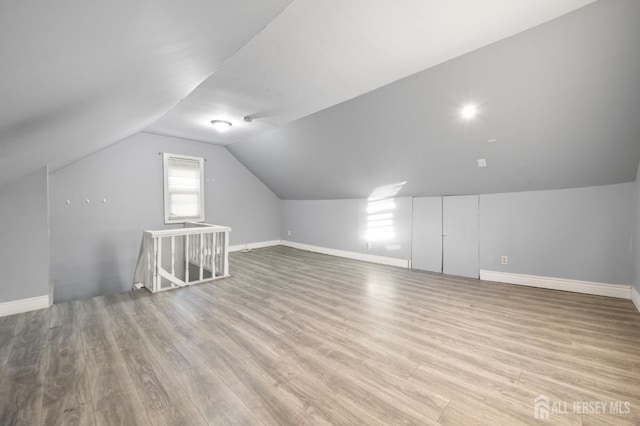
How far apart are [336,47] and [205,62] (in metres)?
1.22

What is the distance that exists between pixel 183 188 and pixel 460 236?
19.8ft

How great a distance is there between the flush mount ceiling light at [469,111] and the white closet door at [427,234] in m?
1.88

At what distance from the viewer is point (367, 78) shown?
2.93 meters

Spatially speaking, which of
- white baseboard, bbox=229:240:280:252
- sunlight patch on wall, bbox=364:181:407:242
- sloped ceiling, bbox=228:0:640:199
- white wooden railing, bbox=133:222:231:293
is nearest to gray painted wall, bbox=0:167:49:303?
white wooden railing, bbox=133:222:231:293

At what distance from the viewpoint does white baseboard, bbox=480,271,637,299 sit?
327cm

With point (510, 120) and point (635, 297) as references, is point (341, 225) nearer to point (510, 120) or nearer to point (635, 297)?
point (510, 120)

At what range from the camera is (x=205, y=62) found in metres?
1.86

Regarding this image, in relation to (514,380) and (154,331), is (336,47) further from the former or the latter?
(154,331)

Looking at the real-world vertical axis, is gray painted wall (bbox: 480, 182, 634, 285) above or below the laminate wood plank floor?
above

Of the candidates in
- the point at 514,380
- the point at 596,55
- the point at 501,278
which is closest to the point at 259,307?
the point at 514,380

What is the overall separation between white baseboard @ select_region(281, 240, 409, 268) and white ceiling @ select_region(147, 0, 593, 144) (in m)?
3.33

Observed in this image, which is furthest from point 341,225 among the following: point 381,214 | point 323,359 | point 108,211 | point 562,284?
point 108,211

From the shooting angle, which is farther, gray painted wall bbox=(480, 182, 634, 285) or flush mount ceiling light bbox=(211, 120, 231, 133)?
flush mount ceiling light bbox=(211, 120, 231, 133)

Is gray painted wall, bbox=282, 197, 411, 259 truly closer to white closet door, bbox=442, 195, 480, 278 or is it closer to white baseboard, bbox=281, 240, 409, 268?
white baseboard, bbox=281, 240, 409, 268
